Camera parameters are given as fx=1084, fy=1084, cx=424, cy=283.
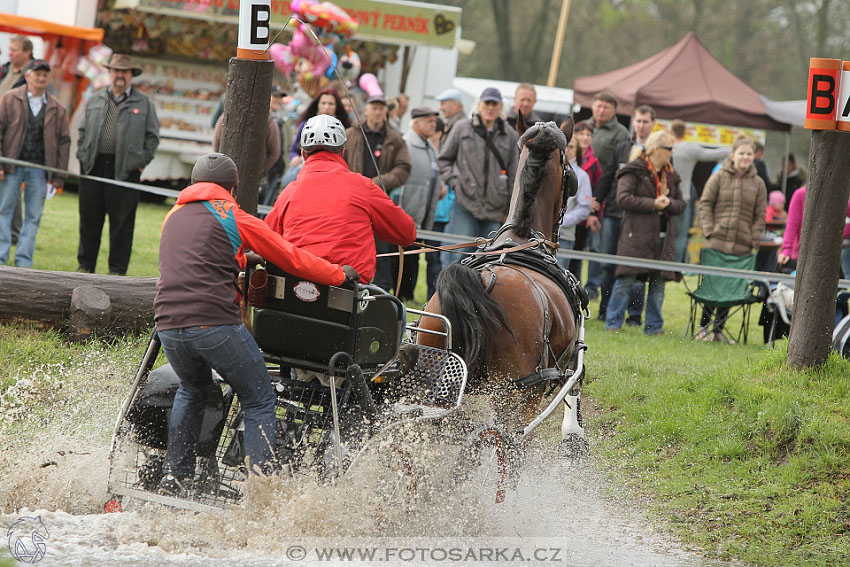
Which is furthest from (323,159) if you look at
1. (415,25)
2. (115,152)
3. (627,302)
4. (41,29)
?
(415,25)

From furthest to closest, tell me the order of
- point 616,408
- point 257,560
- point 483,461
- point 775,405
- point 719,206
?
point 719,206
point 616,408
point 775,405
point 483,461
point 257,560

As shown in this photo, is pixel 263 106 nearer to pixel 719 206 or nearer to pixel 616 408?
pixel 616 408

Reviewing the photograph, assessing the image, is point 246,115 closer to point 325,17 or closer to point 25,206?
point 25,206

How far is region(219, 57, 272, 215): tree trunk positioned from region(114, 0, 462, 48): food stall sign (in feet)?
36.2

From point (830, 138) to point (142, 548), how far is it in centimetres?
580

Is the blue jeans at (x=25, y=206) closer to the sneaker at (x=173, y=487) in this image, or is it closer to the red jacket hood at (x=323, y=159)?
the red jacket hood at (x=323, y=159)

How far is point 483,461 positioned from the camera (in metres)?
5.82

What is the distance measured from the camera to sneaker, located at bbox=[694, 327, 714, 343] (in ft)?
39.9

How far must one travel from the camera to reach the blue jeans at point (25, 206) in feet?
36.4

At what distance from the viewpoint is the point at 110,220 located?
1154 centimetres

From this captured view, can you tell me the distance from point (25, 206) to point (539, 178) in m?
6.74

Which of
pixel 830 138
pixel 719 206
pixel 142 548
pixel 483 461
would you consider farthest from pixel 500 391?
pixel 719 206

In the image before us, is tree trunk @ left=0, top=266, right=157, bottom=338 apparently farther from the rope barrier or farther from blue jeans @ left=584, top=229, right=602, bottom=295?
blue jeans @ left=584, top=229, right=602, bottom=295

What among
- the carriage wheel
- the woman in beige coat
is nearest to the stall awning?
the woman in beige coat
